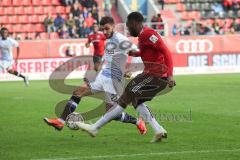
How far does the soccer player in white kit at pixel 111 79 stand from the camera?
514 inches

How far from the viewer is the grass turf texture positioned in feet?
35.1

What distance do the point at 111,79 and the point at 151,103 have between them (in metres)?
6.95

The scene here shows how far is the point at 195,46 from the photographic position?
3569cm

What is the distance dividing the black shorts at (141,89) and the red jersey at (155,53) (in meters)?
0.12

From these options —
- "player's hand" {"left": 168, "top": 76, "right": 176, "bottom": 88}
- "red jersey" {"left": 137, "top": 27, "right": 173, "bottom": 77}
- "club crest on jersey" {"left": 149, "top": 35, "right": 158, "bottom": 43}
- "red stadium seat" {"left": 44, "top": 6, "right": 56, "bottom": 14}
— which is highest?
"club crest on jersey" {"left": 149, "top": 35, "right": 158, "bottom": 43}

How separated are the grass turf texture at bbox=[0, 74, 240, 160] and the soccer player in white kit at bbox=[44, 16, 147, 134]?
280 mm

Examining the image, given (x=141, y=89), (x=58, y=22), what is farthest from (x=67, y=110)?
(x=58, y=22)

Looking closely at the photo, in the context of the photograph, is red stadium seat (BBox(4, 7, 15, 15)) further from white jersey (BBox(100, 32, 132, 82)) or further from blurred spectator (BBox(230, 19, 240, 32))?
white jersey (BBox(100, 32, 132, 82))

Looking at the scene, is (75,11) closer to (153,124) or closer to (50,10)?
(50,10)

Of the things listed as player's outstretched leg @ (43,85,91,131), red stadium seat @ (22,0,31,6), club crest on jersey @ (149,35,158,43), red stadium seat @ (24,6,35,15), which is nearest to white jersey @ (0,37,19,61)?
red stadium seat @ (24,6,35,15)

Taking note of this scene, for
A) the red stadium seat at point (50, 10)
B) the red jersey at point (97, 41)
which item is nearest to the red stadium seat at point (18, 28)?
the red stadium seat at point (50, 10)

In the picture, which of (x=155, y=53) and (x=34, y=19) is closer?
(x=155, y=53)

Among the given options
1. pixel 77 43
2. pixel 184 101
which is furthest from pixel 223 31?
pixel 184 101

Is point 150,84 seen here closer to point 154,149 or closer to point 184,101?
point 154,149
